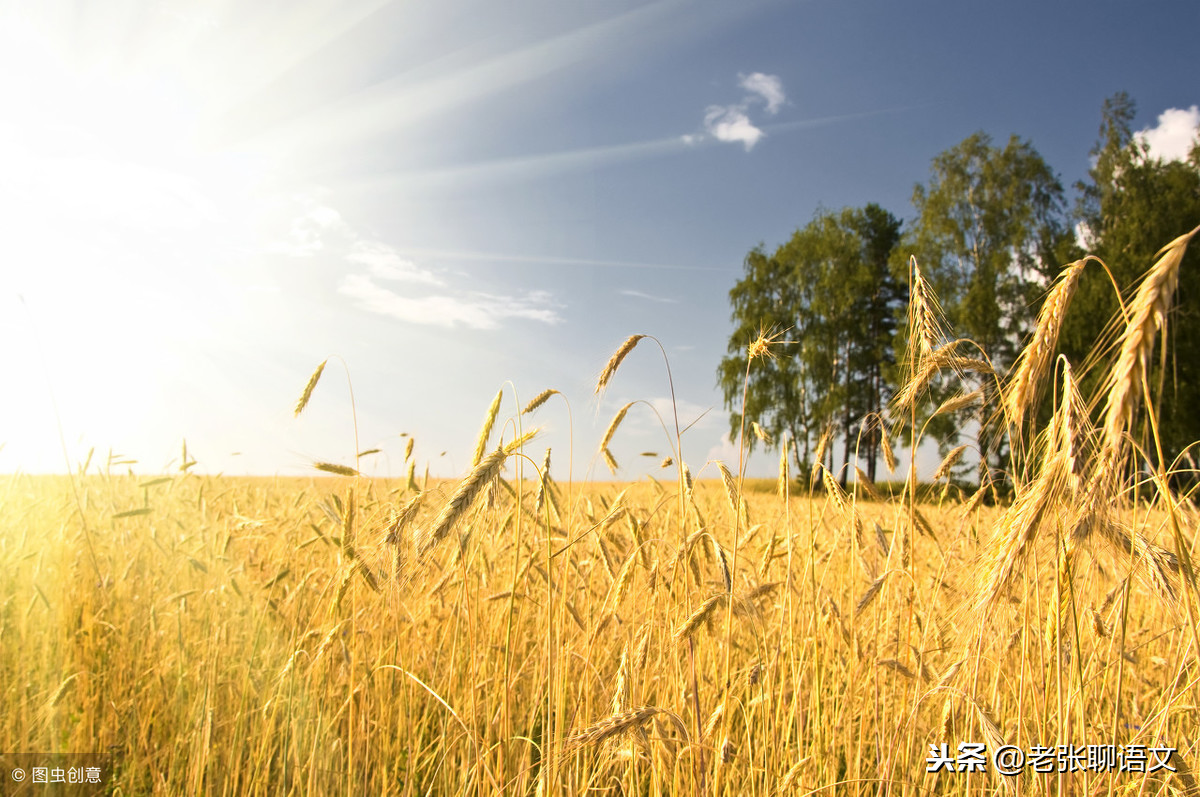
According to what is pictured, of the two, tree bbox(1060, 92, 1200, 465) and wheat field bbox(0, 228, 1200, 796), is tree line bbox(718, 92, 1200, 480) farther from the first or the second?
wheat field bbox(0, 228, 1200, 796)

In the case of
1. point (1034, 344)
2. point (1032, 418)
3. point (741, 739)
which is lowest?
point (741, 739)

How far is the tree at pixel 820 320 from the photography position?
26.3 metres

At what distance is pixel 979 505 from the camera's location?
11.7 feet

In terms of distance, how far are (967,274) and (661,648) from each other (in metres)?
23.9

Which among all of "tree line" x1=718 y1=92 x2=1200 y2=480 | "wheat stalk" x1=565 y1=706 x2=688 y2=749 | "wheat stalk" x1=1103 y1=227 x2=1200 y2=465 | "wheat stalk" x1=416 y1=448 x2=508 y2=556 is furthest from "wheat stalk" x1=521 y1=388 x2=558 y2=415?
"tree line" x1=718 y1=92 x2=1200 y2=480

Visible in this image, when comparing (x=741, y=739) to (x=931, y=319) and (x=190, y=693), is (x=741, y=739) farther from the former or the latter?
(x=190, y=693)

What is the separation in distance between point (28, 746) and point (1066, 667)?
169 inches

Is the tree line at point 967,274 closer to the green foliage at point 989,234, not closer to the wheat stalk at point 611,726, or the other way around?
the green foliage at point 989,234

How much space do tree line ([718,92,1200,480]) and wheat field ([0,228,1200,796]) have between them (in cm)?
1060

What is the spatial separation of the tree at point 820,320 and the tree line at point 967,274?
62 mm

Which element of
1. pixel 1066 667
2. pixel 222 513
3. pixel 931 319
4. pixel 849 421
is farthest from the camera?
pixel 849 421

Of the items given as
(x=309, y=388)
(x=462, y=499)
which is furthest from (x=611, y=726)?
(x=309, y=388)

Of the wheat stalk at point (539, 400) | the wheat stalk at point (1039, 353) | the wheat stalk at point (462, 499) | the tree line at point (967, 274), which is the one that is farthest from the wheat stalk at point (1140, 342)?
the tree line at point (967, 274)

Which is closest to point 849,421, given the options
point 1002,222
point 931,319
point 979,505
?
point 1002,222
